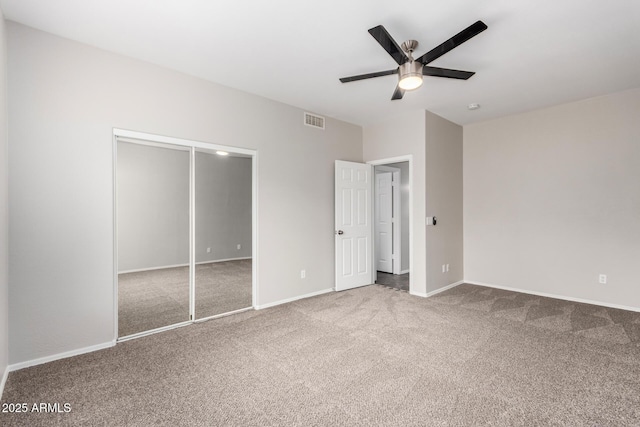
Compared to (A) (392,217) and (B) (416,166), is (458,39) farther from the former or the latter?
(A) (392,217)

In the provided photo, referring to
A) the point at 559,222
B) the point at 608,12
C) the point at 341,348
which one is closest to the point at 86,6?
the point at 341,348

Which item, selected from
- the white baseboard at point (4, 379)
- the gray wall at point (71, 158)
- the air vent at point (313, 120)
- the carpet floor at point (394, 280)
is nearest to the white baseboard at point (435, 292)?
the carpet floor at point (394, 280)

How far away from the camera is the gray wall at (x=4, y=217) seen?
2.30 m

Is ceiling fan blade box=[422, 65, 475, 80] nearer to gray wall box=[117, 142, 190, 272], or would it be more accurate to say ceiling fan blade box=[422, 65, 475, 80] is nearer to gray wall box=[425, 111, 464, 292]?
gray wall box=[425, 111, 464, 292]

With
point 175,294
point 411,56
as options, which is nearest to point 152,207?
point 175,294

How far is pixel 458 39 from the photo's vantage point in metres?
2.19

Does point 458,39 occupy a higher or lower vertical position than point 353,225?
higher

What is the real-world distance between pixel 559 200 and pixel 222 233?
4802 millimetres

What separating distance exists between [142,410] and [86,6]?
295cm

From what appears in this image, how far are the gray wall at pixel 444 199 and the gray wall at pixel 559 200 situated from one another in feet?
0.81

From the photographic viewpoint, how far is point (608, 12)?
2383mm

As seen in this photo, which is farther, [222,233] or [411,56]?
[222,233]

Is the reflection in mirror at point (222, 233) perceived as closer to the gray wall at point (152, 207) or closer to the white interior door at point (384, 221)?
the gray wall at point (152, 207)

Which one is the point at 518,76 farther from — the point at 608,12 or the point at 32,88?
the point at 32,88
